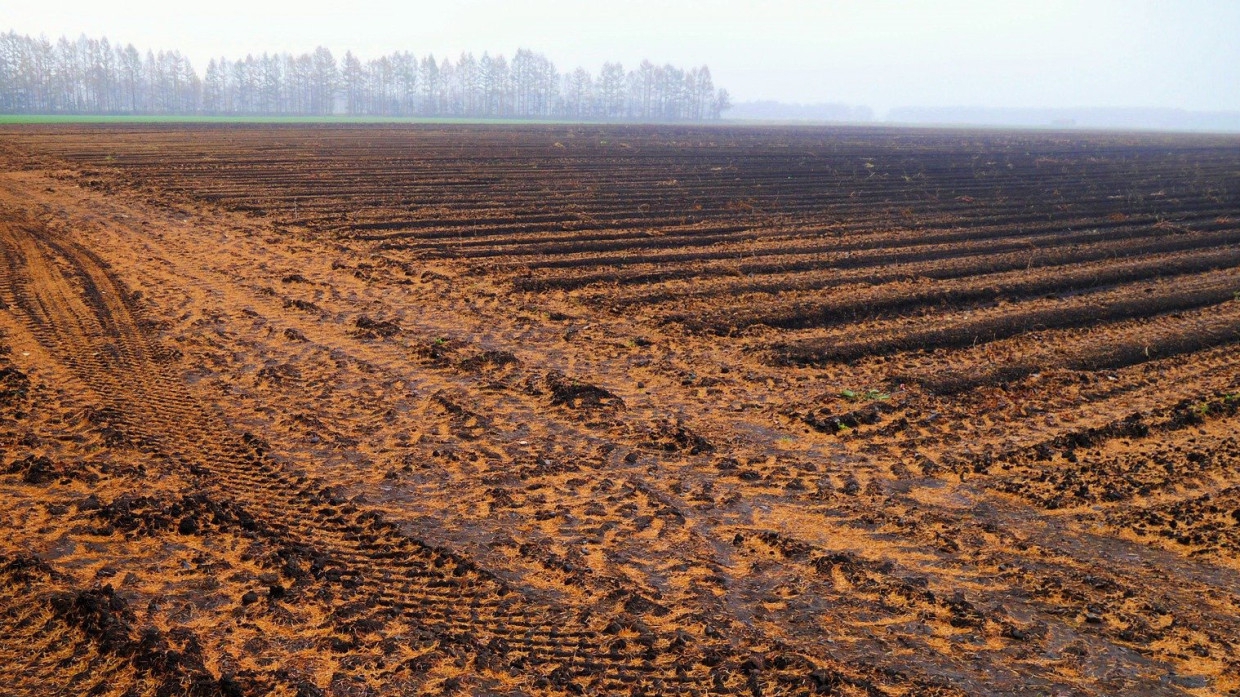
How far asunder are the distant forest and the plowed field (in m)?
110

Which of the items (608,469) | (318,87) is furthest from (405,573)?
(318,87)

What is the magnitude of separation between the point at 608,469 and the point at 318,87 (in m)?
139

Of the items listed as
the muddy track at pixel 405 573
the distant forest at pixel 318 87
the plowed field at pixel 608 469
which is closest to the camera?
the muddy track at pixel 405 573

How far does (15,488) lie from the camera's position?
569cm

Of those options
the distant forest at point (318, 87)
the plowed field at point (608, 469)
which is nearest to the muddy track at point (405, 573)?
the plowed field at point (608, 469)

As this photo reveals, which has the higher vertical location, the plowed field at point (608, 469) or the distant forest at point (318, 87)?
the distant forest at point (318, 87)

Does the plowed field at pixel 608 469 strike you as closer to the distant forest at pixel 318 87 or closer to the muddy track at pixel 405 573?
the muddy track at pixel 405 573

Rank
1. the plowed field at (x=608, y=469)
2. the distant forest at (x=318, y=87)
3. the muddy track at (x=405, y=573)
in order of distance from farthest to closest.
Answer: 1. the distant forest at (x=318, y=87)
2. the plowed field at (x=608, y=469)
3. the muddy track at (x=405, y=573)

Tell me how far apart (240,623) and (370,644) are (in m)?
0.71

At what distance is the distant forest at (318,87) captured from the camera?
10719cm

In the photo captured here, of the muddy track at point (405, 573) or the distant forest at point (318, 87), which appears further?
the distant forest at point (318, 87)

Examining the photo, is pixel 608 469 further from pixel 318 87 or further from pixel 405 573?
pixel 318 87

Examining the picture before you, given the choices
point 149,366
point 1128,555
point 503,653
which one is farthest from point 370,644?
point 149,366

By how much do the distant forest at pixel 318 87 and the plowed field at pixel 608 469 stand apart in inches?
4314
